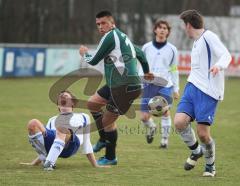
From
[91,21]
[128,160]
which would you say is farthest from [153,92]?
[91,21]

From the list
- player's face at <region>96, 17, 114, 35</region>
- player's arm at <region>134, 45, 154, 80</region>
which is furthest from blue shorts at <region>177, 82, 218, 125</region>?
player's arm at <region>134, 45, 154, 80</region>

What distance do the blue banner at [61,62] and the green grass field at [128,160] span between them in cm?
1386

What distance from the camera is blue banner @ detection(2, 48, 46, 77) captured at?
3167cm

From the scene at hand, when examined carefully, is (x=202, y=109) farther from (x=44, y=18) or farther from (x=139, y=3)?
(x=139, y=3)

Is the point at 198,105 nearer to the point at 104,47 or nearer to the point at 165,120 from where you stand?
the point at 104,47

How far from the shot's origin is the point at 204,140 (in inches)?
374

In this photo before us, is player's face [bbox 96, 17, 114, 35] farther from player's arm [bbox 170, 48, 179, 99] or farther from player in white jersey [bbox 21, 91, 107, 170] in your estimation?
player's arm [bbox 170, 48, 179, 99]

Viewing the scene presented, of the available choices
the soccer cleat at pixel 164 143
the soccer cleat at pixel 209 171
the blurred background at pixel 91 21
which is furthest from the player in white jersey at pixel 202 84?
the blurred background at pixel 91 21

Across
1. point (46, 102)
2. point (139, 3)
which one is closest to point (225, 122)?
point (46, 102)

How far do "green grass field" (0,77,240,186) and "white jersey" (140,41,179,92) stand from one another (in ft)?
3.98

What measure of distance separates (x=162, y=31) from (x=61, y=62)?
69.5 feet

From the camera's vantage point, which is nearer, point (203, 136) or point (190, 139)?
point (203, 136)

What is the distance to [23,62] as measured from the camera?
3234 cm

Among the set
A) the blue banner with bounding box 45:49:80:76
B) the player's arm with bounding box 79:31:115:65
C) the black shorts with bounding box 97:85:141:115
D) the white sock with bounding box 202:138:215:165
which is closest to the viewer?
the white sock with bounding box 202:138:215:165
